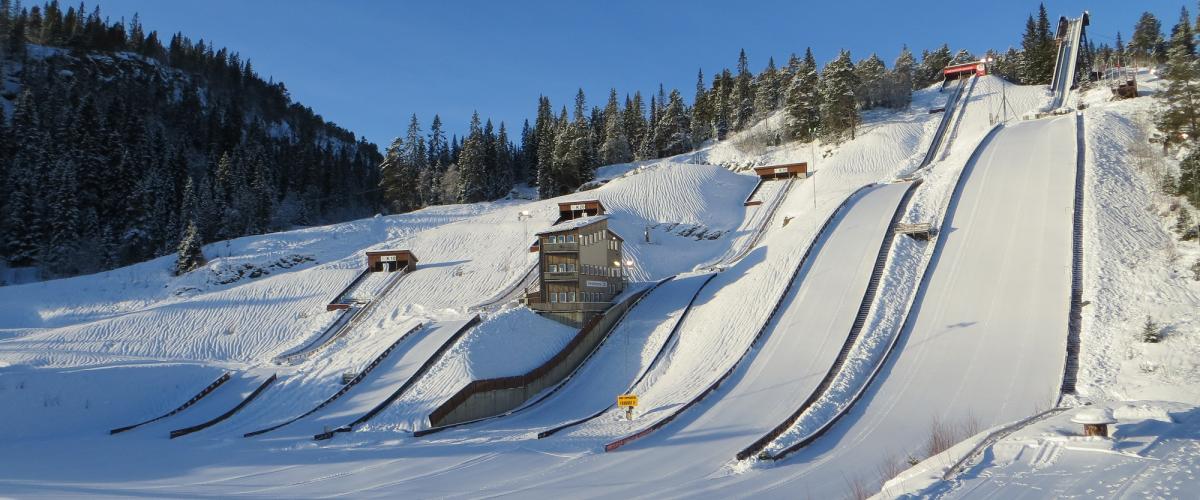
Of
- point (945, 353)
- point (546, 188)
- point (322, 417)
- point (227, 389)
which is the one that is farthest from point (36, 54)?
point (945, 353)

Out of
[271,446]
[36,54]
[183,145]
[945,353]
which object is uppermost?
[36,54]

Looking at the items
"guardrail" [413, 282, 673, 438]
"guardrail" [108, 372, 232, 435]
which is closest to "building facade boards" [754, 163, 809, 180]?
"guardrail" [413, 282, 673, 438]

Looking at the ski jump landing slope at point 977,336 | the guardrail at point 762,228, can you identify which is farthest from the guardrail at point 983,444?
the guardrail at point 762,228

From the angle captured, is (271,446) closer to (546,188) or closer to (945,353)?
(945,353)

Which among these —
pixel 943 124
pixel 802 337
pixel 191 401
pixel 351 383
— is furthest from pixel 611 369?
pixel 943 124

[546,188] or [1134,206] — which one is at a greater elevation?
[546,188]

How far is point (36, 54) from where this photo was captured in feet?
283

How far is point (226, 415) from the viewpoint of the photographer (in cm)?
2317

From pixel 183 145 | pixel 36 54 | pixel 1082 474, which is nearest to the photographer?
pixel 1082 474

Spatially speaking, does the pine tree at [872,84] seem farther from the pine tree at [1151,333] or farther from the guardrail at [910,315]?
the pine tree at [1151,333]

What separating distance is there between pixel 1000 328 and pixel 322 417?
2262 cm

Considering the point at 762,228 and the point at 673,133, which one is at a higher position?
the point at 673,133

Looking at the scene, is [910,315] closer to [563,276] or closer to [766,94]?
[563,276]

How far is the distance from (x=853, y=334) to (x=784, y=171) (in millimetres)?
31989
